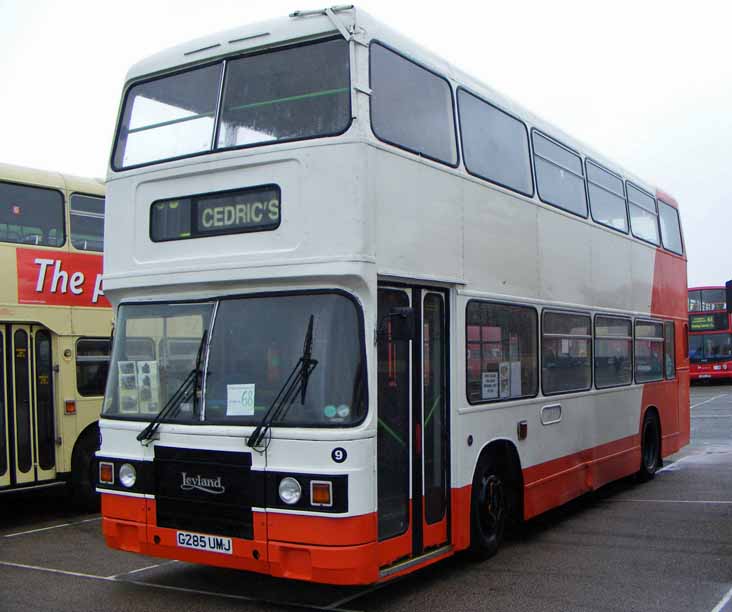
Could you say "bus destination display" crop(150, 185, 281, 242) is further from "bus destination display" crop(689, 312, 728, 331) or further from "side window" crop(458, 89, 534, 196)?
"bus destination display" crop(689, 312, 728, 331)

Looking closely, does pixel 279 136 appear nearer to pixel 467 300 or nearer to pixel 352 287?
pixel 352 287

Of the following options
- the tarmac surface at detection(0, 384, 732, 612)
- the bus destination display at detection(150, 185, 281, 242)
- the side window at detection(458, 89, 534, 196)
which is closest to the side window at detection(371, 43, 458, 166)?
the side window at detection(458, 89, 534, 196)

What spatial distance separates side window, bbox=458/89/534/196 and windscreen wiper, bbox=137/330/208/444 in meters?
3.08

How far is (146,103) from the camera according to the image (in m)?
7.84

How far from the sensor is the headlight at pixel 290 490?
20.6 ft

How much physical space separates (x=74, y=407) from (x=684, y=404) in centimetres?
973

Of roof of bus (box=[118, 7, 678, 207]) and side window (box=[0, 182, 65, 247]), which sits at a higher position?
roof of bus (box=[118, 7, 678, 207])

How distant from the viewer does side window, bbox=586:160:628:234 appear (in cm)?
1152

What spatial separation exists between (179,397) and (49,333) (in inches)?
198

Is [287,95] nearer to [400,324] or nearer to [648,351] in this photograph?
[400,324]

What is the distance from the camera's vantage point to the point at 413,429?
716 cm

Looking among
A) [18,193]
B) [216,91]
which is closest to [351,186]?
[216,91]

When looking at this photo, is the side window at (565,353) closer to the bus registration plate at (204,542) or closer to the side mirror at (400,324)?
the side mirror at (400,324)

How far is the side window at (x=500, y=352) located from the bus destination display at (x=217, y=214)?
2196 mm
